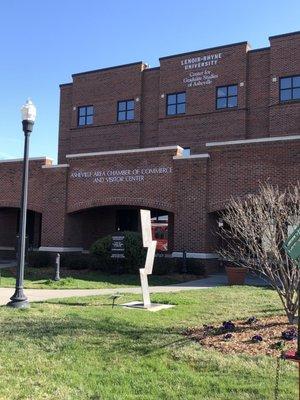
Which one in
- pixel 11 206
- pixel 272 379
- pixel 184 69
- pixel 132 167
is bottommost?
pixel 272 379

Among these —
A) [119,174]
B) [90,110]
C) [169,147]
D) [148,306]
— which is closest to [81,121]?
[90,110]

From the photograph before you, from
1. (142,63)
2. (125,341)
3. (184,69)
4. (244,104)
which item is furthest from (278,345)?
(142,63)

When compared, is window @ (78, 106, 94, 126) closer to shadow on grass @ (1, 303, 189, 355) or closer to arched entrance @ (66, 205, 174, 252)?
arched entrance @ (66, 205, 174, 252)

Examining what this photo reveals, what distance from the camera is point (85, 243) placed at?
89.9 feet

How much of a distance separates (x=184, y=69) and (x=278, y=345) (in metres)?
25.4

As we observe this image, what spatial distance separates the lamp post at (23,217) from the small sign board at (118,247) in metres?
8.39

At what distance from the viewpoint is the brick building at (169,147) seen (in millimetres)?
21750

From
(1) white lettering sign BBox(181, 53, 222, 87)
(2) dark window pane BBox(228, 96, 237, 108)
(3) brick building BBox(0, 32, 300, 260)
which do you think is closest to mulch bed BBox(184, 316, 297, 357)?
(3) brick building BBox(0, 32, 300, 260)

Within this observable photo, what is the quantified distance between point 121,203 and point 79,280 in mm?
6391

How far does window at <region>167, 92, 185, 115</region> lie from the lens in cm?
3109

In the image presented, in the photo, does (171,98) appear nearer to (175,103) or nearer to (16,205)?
(175,103)

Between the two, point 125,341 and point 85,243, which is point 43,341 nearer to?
point 125,341

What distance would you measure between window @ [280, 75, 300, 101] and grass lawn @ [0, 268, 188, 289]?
41.6 ft

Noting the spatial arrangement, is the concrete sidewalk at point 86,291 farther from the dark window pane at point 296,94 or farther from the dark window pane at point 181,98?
the dark window pane at point 181,98
